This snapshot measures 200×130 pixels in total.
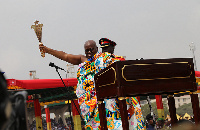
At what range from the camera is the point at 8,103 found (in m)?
0.93

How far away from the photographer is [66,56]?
180 inches

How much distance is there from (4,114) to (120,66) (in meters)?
2.13

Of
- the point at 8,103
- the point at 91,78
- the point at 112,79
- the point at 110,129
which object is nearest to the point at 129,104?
the point at 110,129

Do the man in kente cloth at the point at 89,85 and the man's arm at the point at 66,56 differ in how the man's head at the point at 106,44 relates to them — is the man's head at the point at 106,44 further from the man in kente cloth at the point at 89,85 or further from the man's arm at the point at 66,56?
the man's arm at the point at 66,56

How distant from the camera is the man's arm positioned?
178 inches

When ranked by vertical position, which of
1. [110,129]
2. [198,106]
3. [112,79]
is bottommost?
[110,129]

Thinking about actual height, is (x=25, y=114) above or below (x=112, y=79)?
below

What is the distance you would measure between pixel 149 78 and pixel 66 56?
75.0 inches

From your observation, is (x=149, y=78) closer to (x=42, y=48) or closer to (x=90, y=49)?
(x=90, y=49)

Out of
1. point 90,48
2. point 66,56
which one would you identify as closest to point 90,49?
point 90,48

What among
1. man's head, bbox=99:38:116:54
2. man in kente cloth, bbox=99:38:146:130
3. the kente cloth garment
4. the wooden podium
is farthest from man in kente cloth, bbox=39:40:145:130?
the wooden podium

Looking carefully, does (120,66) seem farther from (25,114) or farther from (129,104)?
(25,114)

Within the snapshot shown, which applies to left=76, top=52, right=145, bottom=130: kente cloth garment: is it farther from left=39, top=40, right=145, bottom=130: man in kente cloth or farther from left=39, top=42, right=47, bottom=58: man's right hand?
left=39, top=42, right=47, bottom=58: man's right hand

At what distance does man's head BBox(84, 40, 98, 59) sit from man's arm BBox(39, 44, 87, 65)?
17 centimetres
